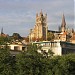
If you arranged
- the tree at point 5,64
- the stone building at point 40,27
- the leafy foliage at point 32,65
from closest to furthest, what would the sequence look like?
the tree at point 5,64 < the leafy foliage at point 32,65 < the stone building at point 40,27

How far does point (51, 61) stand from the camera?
40.7 metres

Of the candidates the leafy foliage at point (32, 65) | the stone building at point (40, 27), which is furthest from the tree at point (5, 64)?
the stone building at point (40, 27)

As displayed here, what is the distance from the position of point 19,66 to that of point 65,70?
216 inches

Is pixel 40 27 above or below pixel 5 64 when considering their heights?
above

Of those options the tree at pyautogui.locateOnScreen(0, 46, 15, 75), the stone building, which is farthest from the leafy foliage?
the stone building

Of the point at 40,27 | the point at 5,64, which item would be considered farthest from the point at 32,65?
the point at 40,27

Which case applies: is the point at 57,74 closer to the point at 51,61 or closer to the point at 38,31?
the point at 51,61

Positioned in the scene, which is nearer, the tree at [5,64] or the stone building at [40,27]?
the tree at [5,64]

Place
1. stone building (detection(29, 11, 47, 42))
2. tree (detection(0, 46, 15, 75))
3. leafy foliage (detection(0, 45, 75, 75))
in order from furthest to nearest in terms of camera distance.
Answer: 1. stone building (detection(29, 11, 47, 42))
2. leafy foliage (detection(0, 45, 75, 75))
3. tree (detection(0, 46, 15, 75))

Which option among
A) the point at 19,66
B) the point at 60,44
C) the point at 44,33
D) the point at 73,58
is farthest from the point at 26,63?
the point at 44,33

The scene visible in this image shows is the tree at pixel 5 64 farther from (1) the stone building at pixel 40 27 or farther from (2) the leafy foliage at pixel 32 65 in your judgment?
(1) the stone building at pixel 40 27

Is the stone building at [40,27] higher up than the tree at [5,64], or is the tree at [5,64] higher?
the stone building at [40,27]

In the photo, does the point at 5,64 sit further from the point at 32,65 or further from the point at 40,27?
the point at 40,27

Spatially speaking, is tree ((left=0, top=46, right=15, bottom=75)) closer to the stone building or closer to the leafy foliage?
the leafy foliage
